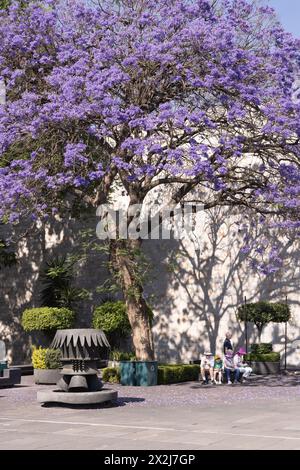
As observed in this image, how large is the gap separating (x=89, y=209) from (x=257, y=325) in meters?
6.87

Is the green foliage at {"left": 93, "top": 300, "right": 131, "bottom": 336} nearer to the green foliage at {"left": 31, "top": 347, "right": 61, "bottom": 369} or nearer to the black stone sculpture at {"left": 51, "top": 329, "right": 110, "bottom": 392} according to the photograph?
the green foliage at {"left": 31, "top": 347, "right": 61, "bottom": 369}

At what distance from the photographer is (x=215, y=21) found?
2083 centimetres

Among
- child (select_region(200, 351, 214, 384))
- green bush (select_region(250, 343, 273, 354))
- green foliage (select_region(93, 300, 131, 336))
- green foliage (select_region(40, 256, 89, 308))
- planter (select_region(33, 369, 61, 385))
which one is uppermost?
green foliage (select_region(40, 256, 89, 308))

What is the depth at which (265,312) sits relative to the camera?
26016 millimetres

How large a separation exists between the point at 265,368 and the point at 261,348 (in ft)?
2.52

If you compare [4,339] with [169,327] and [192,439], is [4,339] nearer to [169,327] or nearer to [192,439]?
[169,327]

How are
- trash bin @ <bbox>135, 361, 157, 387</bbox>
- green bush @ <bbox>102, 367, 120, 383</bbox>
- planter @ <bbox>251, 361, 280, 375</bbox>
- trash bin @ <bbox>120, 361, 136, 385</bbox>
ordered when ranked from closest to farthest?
trash bin @ <bbox>135, 361, 157, 387</bbox> → trash bin @ <bbox>120, 361, 136, 385</bbox> → green bush @ <bbox>102, 367, 120, 383</bbox> → planter @ <bbox>251, 361, 280, 375</bbox>

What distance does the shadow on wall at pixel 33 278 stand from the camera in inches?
1231

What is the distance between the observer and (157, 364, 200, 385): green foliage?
899 inches

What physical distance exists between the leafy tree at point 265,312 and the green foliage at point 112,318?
4.01 metres

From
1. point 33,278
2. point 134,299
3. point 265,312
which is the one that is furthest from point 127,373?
point 33,278

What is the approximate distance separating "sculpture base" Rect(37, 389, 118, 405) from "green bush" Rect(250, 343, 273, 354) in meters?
10.3

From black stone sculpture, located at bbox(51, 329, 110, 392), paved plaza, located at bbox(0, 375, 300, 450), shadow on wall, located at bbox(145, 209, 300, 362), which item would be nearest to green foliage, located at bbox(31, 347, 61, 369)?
paved plaza, located at bbox(0, 375, 300, 450)

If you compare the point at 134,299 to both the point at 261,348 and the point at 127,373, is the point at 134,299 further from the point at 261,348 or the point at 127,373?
the point at 261,348
